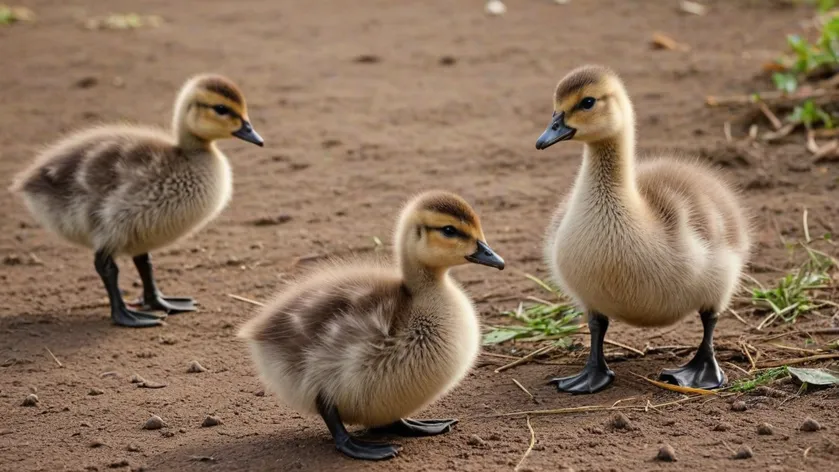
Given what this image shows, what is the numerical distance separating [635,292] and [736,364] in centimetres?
74

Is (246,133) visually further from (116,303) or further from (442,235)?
(442,235)

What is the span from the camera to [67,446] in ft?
15.8

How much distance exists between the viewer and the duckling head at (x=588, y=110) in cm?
516

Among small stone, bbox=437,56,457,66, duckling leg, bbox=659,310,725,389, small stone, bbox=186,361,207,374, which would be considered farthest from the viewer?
small stone, bbox=437,56,457,66

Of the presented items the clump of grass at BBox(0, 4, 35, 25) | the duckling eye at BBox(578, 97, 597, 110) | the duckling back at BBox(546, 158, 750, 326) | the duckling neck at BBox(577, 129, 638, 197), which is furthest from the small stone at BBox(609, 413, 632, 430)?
the clump of grass at BBox(0, 4, 35, 25)

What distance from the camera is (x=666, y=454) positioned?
435 cm

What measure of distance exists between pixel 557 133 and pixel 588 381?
117 centimetres

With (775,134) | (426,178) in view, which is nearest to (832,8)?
(775,134)

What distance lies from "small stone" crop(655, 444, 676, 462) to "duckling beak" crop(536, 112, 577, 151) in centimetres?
153

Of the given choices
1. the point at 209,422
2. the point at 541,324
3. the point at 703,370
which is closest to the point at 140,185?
the point at 209,422

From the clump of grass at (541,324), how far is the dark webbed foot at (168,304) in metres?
1.83

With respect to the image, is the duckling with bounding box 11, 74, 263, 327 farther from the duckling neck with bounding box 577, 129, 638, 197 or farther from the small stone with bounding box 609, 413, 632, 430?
the small stone with bounding box 609, 413, 632, 430

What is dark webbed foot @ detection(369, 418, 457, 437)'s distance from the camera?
15.7 ft

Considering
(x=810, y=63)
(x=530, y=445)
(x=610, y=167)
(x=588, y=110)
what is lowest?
(x=530, y=445)
